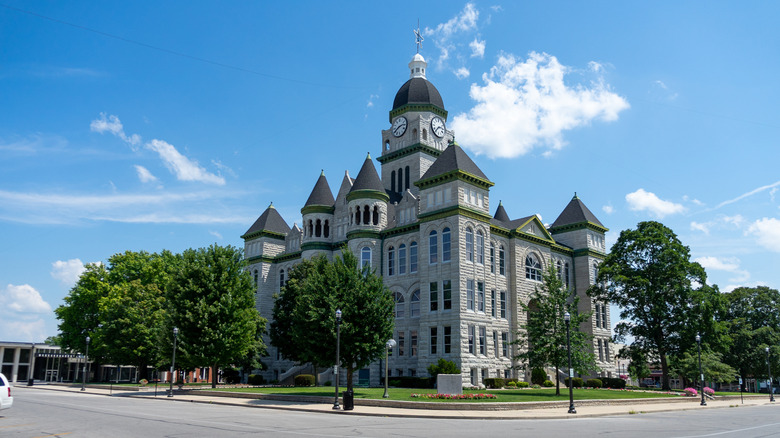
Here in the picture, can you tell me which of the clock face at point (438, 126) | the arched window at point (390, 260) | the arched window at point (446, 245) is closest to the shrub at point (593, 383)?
the arched window at point (446, 245)

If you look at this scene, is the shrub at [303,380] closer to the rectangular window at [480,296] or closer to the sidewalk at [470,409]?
the sidewalk at [470,409]

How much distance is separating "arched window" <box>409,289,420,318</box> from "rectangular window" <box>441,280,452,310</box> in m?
4.05

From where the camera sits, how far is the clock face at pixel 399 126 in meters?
63.7

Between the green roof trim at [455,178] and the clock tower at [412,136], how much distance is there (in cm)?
954

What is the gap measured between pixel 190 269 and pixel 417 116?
3101 centimetres

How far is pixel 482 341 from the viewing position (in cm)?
4800

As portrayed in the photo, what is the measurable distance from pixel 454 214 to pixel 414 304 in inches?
369

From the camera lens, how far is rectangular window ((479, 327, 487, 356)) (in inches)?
1875

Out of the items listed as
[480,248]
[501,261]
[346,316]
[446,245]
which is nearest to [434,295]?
[446,245]

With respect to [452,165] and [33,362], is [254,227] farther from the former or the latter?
[33,362]

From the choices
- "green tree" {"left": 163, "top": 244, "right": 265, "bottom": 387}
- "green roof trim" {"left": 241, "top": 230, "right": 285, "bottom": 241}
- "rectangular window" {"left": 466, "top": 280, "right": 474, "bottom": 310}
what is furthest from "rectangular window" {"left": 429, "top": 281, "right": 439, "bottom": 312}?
"green roof trim" {"left": 241, "top": 230, "right": 285, "bottom": 241}

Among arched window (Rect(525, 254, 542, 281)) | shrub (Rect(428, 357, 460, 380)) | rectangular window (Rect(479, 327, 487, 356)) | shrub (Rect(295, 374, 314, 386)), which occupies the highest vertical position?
arched window (Rect(525, 254, 542, 281))

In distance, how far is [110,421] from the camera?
19.3 m

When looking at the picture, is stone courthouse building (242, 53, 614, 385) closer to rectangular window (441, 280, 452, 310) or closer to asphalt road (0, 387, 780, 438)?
rectangular window (441, 280, 452, 310)
